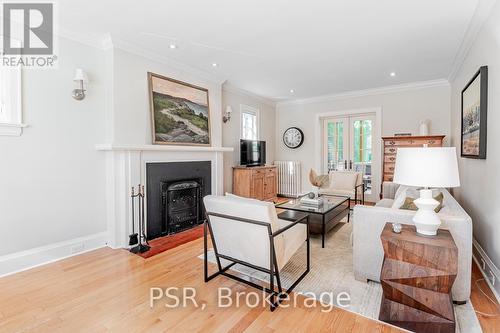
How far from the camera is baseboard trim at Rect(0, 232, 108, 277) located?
8.52 ft

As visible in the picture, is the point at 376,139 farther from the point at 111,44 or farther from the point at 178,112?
the point at 111,44

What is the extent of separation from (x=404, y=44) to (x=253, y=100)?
342 cm

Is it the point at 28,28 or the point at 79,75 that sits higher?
the point at 28,28

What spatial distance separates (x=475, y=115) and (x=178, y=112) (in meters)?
3.82

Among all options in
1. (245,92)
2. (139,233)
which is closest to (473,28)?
(245,92)

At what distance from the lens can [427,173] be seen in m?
1.79

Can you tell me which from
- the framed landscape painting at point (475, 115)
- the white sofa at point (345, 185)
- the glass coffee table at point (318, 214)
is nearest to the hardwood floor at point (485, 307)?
the framed landscape painting at point (475, 115)

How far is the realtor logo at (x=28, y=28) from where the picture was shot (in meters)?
2.54

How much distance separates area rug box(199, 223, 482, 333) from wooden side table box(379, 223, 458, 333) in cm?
18

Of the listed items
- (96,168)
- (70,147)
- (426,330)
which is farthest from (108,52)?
(426,330)

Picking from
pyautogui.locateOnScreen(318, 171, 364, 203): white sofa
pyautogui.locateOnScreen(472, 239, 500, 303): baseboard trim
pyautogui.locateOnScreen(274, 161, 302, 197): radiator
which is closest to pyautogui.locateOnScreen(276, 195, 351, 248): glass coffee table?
pyautogui.locateOnScreen(318, 171, 364, 203): white sofa

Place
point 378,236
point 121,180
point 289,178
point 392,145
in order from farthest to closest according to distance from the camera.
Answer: point 289,178
point 392,145
point 121,180
point 378,236

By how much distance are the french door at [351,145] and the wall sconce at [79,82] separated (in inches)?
205

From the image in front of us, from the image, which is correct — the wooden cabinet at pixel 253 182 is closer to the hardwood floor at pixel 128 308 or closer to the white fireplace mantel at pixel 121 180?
the white fireplace mantel at pixel 121 180
